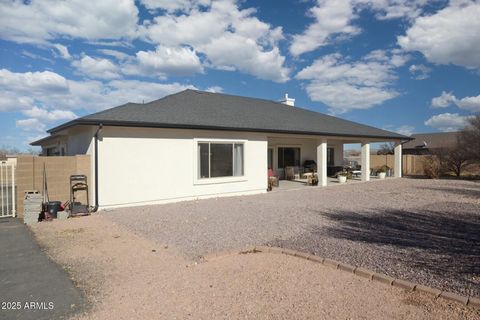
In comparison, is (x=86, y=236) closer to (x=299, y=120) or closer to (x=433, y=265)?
(x=433, y=265)

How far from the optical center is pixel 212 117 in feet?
46.6

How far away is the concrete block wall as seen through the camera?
1011 centimetres

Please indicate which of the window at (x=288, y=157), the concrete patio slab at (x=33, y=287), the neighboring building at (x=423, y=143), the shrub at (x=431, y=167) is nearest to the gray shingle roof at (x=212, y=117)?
the window at (x=288, y=157)

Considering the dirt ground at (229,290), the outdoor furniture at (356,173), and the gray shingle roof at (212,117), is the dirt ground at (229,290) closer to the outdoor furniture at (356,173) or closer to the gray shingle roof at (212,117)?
the gray shingle roof at (212,117)

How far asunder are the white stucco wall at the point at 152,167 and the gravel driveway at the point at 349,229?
23.6 inches

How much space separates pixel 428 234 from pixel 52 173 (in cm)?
1065

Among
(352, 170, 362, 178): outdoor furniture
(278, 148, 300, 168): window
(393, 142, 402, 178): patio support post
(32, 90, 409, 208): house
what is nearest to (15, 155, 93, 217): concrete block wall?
(32, 90, 409, 208): house

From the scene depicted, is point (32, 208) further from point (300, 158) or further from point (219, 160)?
point (300, 158)

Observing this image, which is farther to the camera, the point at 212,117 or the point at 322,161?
the point at 322,161

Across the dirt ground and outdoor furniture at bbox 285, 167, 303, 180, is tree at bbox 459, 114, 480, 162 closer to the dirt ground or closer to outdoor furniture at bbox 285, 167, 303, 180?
outdoor furniture at bbox 285, 167, 303, 180

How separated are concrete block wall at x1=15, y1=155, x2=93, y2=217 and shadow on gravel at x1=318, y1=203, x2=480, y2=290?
25.6 ft

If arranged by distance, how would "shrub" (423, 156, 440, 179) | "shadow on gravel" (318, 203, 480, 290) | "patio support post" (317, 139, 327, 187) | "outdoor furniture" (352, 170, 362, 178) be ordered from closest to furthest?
1. "shadow on gravel" (318, 203, 480, 290)
2. "patio support post" (317, 139, 327, 187)
3. "outdoor furniture" (352, 170, 362, 178)
4. "shrub" (423, 156, 440, 179)

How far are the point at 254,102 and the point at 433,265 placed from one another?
1707 centimetres

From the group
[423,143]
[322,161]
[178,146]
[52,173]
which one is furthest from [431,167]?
[423,143]
